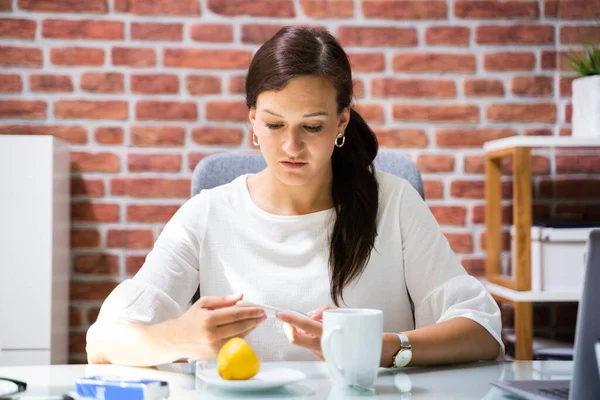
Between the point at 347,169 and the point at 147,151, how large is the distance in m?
0.92

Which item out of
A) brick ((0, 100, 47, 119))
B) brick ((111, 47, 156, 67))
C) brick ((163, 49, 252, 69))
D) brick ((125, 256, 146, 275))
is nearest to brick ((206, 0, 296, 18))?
brick ((163, 49, 252, 69))

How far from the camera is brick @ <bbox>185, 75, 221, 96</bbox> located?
7.33 ft

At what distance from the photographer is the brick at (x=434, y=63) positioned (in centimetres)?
227

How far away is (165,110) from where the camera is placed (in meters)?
2.23

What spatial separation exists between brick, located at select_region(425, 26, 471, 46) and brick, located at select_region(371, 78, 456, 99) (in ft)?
0.41

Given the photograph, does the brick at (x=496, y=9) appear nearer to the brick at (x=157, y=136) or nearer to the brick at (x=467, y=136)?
the brick at (x=467, y=136)

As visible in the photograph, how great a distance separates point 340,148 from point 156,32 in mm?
975

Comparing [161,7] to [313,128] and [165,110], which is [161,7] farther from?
[313,128]

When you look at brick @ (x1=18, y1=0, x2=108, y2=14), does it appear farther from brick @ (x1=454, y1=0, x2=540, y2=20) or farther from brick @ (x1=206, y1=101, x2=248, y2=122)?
brick @ (x1=454, y1=0, x2=540, y2=20)

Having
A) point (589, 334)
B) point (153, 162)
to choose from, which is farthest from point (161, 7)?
point (589, 334)

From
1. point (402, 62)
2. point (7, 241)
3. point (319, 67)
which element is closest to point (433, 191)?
point (402, 62)

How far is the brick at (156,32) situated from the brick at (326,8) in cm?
41

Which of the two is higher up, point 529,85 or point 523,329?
point 529,85

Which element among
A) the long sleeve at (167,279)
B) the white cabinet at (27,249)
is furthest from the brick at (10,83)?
the long sleeve at (167,279)
